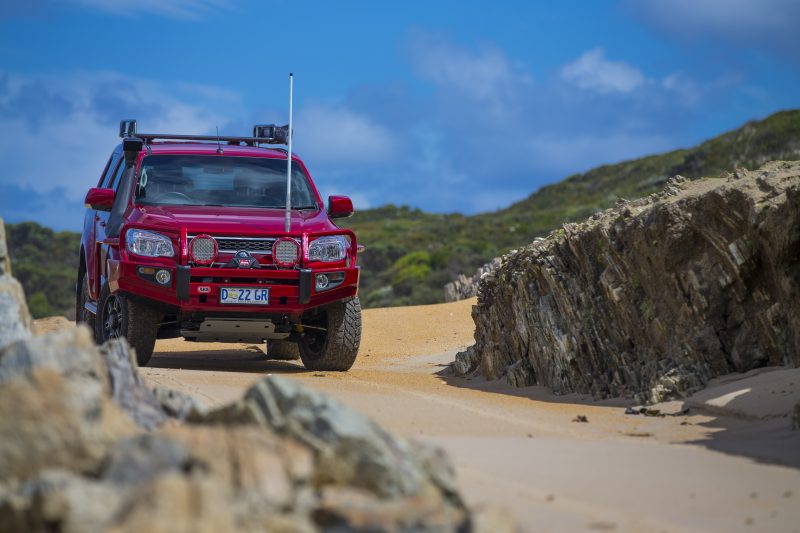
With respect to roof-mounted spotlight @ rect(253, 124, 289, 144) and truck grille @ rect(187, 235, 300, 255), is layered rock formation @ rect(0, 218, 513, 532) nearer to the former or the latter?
Answer: truck grille @ rect(187, 235, 300, 255)

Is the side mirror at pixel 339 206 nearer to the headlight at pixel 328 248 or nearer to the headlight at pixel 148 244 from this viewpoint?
the headlight at pixel 328 248

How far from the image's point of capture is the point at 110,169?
595 inches

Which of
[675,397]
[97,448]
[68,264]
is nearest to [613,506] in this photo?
[97,448]

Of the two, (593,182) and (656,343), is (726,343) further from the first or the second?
(593,182)

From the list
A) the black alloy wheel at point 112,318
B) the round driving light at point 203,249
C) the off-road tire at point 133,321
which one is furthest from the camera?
the black alloy wheel at point 112,318

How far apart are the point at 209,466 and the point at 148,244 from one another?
8.04m

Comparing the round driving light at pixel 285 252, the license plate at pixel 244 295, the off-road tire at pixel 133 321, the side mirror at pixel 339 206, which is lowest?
the off-road tire at pixel 133 321

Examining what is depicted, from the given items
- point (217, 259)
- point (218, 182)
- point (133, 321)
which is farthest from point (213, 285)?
point (218, 182)

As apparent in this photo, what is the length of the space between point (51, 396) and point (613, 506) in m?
2.74

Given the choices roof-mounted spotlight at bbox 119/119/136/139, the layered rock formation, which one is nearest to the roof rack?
roof-mounted spotlight at bbox 119/119/136/139

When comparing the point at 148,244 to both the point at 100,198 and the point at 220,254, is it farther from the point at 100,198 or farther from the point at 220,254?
the point at 100,198

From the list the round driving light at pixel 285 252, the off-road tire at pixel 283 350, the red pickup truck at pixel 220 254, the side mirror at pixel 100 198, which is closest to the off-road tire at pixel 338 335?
the red pickup truck at pixel 220 254

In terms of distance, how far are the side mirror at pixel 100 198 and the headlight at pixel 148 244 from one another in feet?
2.89

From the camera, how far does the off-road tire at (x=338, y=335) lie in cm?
1330
